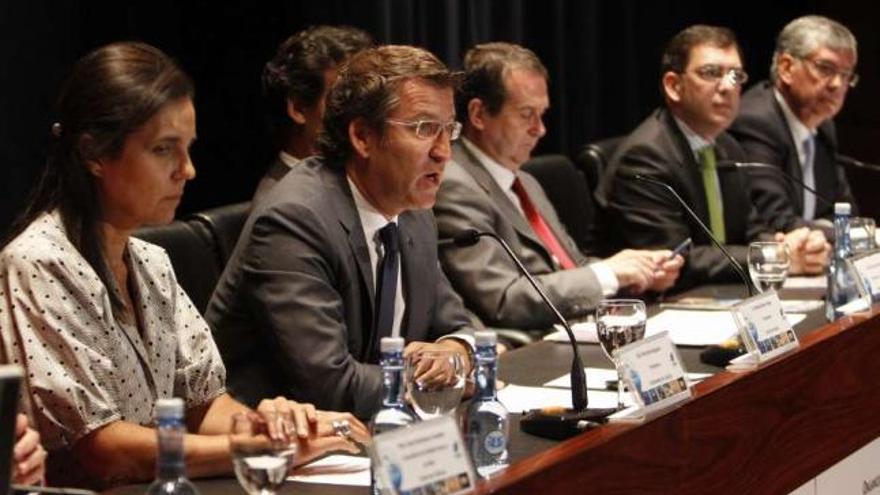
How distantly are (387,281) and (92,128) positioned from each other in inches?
31.4

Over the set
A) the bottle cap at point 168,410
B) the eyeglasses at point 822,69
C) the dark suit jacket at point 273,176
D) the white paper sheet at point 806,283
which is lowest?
the white paper sheet at point 806,283

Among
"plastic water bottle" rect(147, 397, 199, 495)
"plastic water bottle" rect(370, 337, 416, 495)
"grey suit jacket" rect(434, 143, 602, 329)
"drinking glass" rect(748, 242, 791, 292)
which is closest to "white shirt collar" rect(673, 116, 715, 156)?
"grey suit jacket" rect(434, 143, 602, 329)

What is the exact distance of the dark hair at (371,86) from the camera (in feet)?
11.3

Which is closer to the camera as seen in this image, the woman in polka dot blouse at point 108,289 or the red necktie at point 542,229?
the woman in polka dot blouse at point 108,289

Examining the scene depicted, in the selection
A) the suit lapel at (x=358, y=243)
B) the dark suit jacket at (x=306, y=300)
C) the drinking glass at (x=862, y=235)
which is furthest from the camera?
the drinking glass at (x=862, y=235)

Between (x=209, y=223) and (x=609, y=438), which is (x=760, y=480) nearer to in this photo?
(x=609, y=438)

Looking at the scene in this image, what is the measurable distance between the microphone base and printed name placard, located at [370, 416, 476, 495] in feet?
1.74

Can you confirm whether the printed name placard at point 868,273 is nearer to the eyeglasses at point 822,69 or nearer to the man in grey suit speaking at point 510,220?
the man in grey suit speaking at point 510,220

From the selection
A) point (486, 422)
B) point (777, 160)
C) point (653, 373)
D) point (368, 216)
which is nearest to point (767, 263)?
point (368, 216)

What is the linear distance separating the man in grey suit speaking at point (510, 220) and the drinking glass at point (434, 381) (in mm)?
1671

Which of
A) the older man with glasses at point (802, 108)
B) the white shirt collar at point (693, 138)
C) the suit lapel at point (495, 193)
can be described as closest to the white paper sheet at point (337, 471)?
the suit lapel at point (495, 193)

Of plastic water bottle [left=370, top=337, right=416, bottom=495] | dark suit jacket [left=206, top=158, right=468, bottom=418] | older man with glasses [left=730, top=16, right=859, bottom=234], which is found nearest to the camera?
plastic water bottle [left=370, top=337, right=416, bottom=495]

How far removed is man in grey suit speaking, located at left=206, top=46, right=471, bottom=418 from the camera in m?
3.29

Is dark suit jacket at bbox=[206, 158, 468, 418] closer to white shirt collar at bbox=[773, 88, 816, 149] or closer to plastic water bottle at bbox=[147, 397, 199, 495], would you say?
plastic water bottle at bbox=[147, 397, 199, 495]
